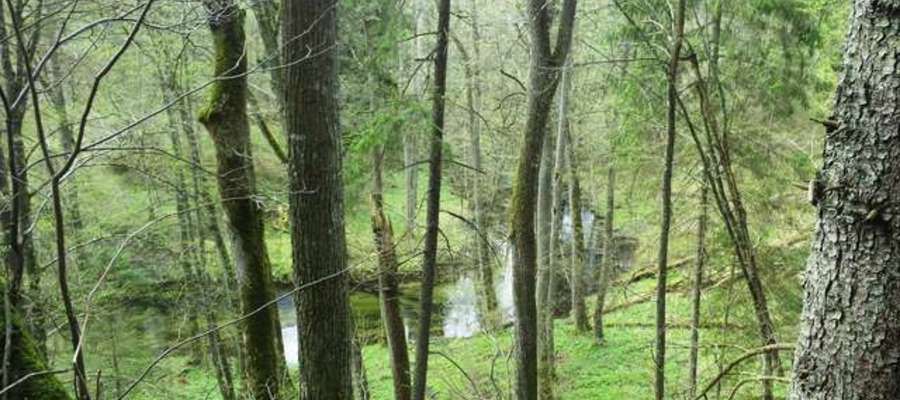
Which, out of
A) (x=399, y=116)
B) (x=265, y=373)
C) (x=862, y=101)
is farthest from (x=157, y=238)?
(x=862, y=101)

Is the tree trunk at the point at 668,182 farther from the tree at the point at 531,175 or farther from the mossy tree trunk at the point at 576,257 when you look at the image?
the mossy tree trunk at the point at 576,257

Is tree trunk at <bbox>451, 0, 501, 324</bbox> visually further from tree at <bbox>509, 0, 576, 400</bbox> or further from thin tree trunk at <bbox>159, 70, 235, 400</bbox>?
tree at <bbox>509, 0, 576, 400</bbox>

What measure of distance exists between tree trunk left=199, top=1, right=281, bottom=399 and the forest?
22mm

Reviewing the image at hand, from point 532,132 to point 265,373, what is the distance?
322 centimetres

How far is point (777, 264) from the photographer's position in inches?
299

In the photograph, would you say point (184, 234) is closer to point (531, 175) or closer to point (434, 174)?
point (434, 174)

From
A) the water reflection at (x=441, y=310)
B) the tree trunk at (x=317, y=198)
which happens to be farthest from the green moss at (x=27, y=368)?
the water reflection at (x=441, y=310)

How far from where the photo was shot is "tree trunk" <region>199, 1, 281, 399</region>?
17.3ft

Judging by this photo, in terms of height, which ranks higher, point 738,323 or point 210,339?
point 738,323

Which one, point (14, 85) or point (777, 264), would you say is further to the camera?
point (777, 264)

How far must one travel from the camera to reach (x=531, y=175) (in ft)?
19.0

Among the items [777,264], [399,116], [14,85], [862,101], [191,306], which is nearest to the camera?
[862,101]

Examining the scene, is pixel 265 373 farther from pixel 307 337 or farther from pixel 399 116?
pixel 399 116

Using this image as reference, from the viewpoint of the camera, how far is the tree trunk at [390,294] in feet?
23.2
